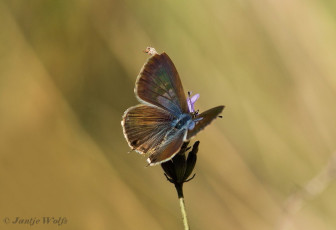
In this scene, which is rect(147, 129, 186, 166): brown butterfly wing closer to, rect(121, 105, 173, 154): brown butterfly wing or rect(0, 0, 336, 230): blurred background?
rect(121, 105, 173, 154): brown butterfly wing

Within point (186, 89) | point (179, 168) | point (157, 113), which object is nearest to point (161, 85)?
point (157, 113)

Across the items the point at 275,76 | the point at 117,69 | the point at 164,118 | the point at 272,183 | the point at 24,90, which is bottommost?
the point at 272,183

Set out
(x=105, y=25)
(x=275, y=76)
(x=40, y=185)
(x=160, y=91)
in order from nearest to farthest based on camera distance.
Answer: (x=160, y=91) → (x=40, y=185) → (x=105, y=25) → (x=275, y=76)

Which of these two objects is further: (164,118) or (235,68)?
(235,68)

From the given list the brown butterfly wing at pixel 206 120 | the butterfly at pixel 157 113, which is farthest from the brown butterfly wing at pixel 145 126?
the brown butterfly wing at pixel 206 120

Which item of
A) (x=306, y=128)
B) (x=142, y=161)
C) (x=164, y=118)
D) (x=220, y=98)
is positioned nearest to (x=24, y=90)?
(x=142, y=161)

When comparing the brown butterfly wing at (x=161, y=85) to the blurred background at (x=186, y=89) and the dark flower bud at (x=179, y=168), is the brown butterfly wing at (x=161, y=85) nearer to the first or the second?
the dark flower bud at (x=179, y=168)

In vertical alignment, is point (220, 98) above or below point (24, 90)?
below

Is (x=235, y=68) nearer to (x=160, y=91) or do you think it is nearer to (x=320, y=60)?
(x=320, y=60)
